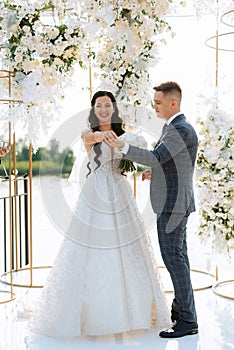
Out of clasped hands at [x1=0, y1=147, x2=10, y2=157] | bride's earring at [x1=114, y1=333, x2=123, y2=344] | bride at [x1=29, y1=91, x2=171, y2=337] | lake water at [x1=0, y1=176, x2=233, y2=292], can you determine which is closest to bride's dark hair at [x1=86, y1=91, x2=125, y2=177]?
bride at [x1=29, y1=91, x2=171, y2=337]

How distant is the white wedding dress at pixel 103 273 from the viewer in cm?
353

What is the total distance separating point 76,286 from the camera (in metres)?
3.58

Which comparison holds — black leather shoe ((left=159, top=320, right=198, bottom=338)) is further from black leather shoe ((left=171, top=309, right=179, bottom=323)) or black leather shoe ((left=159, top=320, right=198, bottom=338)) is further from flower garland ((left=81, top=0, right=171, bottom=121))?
flower garland ((left=81, top=0, right=171, bottom=121))

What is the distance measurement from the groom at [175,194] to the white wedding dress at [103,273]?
133mm

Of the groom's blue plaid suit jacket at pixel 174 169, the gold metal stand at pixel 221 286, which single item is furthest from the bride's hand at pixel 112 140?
the gold metal stand at pixel 221 286

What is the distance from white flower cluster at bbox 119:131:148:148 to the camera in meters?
3.73

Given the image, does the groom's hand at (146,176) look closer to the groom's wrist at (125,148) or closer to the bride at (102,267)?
the bride at (102,267)

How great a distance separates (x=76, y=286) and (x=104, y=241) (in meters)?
0.33

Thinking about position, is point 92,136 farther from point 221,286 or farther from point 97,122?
point 221,286

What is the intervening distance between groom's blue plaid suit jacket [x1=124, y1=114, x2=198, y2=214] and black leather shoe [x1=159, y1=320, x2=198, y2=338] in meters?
0.72

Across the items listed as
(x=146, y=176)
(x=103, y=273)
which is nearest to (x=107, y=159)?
(x=146, y=176)

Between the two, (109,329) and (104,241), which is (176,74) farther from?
(109,329)

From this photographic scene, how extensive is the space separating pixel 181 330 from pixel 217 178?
49.3 inches

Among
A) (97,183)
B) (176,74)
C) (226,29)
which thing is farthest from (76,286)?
(226,29)
